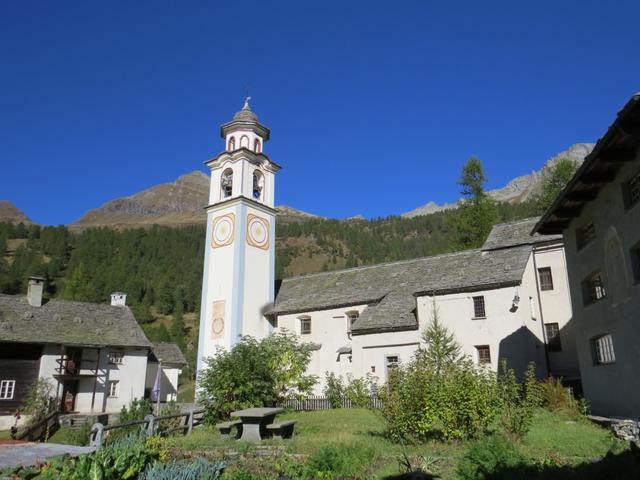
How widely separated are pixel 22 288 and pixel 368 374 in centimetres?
10531

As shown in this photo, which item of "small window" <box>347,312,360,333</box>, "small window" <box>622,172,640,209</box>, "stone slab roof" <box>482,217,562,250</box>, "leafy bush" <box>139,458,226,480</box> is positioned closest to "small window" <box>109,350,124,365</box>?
"small window" <box>347,312,360,333</box>

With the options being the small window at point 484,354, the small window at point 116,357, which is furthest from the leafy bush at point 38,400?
the small window at point 484,354

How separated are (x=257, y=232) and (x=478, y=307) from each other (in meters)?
17.2

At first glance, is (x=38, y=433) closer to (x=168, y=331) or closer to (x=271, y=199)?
(x=271, y=199)

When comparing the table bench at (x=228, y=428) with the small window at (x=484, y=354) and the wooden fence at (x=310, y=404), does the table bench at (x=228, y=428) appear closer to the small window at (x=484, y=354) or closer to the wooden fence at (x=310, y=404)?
the wooden fence at (x=310, y=404)

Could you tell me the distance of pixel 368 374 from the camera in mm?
27344

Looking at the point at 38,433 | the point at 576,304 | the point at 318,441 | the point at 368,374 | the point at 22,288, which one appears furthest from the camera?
the point at 22,288

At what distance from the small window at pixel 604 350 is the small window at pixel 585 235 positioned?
323cm

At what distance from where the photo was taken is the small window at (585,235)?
55.0 feet

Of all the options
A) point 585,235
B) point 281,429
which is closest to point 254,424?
point 281,429

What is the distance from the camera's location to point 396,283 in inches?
1280

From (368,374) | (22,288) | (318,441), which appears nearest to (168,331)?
(22,288)

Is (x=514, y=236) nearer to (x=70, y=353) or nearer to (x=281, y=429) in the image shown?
(x=281, y=429)

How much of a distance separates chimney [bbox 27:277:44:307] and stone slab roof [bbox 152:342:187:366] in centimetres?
1362
